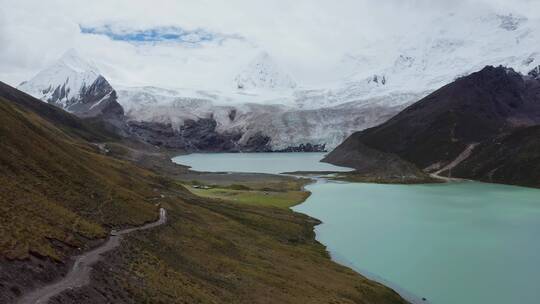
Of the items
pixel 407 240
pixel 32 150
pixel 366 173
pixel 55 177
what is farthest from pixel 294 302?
pixel 366 173

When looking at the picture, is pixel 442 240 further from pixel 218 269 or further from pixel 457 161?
pixel 457 161

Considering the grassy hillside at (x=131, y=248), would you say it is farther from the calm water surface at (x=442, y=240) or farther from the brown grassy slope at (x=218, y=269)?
the calm water surface at (x=442, y=240)

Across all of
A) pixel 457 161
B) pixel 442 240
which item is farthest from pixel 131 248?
pixel 457 161

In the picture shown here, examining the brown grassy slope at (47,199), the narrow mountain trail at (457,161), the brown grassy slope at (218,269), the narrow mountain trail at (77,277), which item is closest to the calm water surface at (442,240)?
the brown grassy slope at (218,269)

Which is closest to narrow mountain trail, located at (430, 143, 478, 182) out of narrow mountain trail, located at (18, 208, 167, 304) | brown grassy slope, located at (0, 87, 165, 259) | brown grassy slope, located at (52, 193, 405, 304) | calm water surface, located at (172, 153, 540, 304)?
calm water surface, located at (172, 153, 540, 304)

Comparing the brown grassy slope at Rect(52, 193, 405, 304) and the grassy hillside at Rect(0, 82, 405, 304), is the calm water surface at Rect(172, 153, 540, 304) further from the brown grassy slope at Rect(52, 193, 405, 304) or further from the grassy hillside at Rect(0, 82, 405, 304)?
the grassy hillside at Rect(0, 82, 405, 304)
